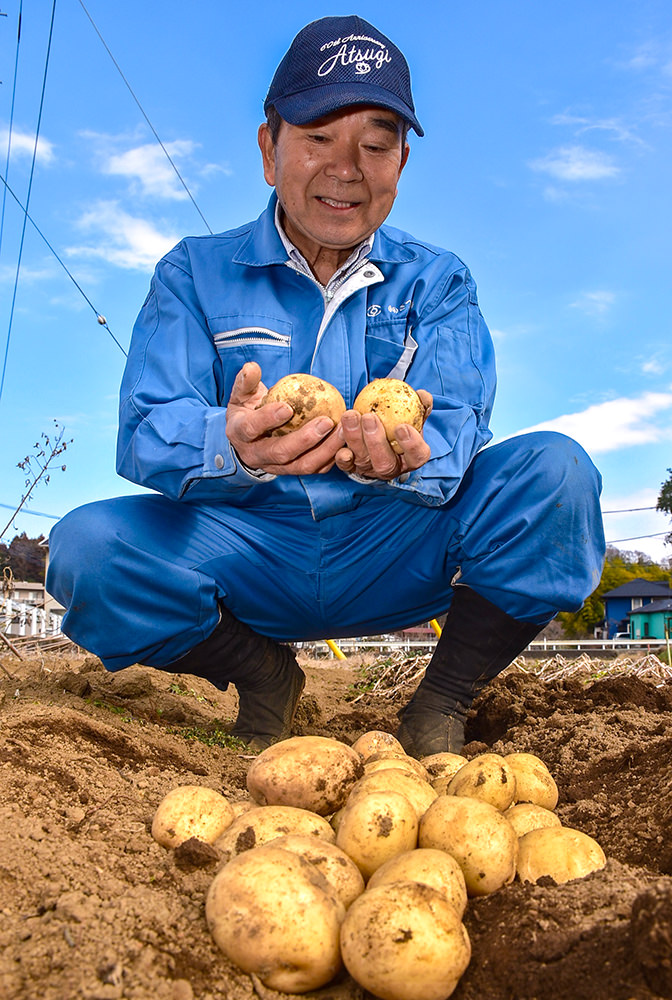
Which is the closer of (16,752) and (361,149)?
(16,752)

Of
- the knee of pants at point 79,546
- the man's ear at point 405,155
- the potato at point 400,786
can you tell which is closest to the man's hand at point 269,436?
the knee of pants at point 79,546

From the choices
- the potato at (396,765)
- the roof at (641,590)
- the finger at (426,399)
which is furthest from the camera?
the roof at (641,590)

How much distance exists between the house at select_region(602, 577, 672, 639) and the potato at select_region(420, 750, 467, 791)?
112 ft

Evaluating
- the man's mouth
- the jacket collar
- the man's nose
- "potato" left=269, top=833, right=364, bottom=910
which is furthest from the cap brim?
"potato" left=269, top=833, right=364, bottom=910

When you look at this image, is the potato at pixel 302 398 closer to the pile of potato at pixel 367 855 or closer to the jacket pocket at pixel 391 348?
the jacket pocket at pixel 391 348

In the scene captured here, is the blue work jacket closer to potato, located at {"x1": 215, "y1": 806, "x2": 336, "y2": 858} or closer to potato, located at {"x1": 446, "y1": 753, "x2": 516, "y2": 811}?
potato, located at {"x1": 446, "y1": 753, "x2": 516, "y2": 811}

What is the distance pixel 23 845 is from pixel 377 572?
165 cm

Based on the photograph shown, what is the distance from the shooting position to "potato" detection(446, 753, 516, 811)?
1.91 m

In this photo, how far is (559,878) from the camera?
166 centimetres

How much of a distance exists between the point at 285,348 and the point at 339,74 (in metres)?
0.97

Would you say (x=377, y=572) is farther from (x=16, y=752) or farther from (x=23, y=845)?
(x=23, y=845)

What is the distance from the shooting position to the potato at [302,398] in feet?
8.36

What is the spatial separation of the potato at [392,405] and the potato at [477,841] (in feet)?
3.85

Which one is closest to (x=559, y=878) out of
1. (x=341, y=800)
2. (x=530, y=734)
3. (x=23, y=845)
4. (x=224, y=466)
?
(x=341, y=800)
